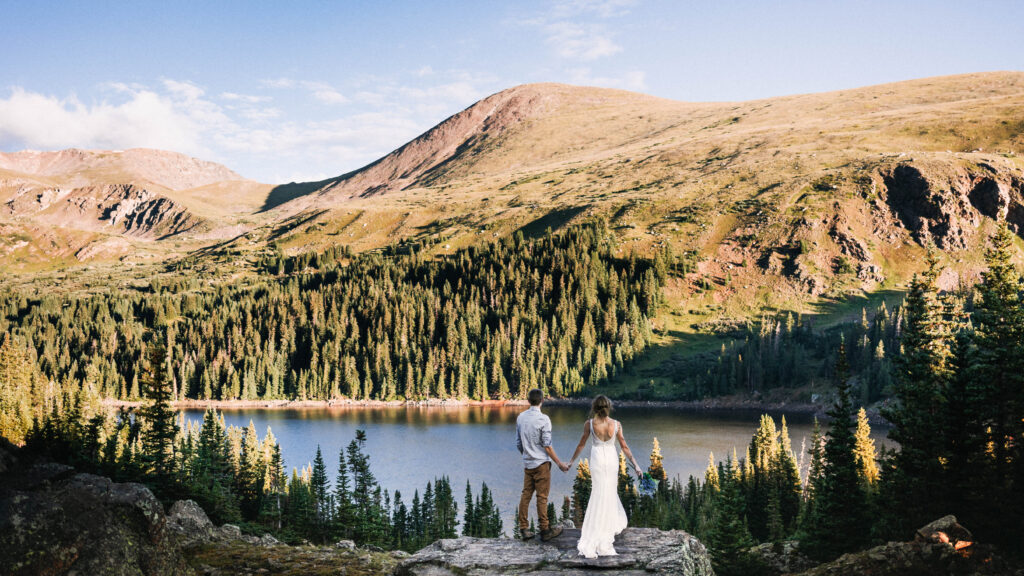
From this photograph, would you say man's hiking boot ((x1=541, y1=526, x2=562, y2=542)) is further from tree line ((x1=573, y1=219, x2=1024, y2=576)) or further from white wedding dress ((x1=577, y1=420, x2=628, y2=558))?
tree line ((x1=573, y1=219, x2=1024, y2=576))

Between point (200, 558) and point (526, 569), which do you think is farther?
point (200, 558)

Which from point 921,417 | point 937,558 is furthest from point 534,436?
point 921,417

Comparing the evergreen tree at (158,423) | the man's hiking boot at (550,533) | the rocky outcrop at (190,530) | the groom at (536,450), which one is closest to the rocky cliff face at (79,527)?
the rocky outcrop at (190,530)

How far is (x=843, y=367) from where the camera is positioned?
3906cm

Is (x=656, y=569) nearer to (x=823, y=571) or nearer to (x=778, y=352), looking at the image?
(x=823, y=571)

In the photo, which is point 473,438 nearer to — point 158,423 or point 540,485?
point 158,423

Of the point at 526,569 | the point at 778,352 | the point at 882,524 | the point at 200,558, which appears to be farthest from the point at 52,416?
the point at 778,352

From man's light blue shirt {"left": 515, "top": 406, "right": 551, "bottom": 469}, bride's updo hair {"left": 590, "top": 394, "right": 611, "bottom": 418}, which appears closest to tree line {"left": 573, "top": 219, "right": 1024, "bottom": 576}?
bride's updo hair {"left": 590, "top": 394, "right": 611, "bottom": 418}

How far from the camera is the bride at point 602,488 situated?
15641mm

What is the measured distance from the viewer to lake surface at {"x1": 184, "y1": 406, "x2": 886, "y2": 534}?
337 feet

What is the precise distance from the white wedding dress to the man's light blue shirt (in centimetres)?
126

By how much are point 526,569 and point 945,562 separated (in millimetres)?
14148

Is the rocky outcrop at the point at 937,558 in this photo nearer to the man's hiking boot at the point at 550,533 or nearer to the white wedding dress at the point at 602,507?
the white wedding dress at the point at 602,507

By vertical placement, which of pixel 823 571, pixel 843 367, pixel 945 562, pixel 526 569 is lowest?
pixel 823 571
